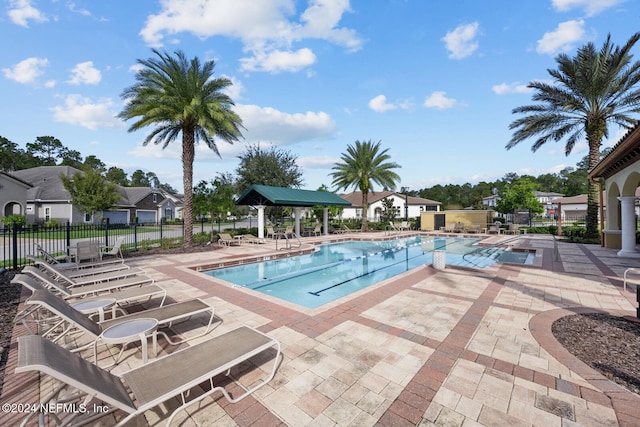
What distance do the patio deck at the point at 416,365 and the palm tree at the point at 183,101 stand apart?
10.5 meters

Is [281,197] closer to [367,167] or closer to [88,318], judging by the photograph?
[367,167]

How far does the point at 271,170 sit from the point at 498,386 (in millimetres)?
25940

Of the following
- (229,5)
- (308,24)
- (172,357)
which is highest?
(308,24)

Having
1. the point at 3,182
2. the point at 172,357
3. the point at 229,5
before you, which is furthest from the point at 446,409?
the point at 3,182

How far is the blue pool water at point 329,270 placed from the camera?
8.70m

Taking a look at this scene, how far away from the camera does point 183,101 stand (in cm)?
1440

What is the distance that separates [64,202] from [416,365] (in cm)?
4094

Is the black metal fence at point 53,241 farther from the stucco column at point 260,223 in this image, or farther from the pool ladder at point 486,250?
the pool ladder at point 486,250

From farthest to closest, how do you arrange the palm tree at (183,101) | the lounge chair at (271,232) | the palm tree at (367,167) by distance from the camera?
the palm tree at (367,167) → the lounge chair at (271,232) → the palm tree at (183,101)

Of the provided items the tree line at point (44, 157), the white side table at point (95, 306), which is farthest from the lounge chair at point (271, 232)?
the tree line at point (44, 157)

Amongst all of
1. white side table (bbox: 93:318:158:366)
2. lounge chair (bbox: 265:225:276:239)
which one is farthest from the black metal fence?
white side table (bbox: 93:318:158:366)

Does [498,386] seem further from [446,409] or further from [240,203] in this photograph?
[240,203]

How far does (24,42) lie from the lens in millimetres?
9023

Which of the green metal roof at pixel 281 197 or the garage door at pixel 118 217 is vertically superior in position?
the green metal roof at pixel 281 197
